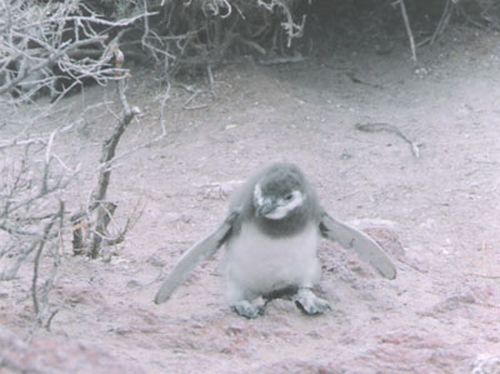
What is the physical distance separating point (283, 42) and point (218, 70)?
66 centimetres

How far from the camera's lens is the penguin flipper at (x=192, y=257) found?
429 centimetres

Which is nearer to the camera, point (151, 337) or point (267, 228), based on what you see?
point (151, 337)

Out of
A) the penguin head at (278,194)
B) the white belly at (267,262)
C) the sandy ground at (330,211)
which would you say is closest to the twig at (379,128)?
the sandy ground at (330,211)

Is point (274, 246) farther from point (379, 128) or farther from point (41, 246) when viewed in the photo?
point (379, 128)

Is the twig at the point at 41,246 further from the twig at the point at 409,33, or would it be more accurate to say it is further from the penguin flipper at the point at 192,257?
the twig at the point at 409,33

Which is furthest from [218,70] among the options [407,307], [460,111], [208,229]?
[407,307]

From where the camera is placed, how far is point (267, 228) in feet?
14.0

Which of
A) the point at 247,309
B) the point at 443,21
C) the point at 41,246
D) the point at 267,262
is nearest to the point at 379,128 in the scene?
the point at 443,21

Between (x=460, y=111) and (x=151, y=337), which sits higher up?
(x=151, y=337)

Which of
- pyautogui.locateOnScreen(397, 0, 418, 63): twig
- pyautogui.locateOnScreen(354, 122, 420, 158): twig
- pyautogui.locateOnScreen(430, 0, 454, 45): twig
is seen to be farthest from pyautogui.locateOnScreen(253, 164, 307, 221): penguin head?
pyautogui.locateOnScreen(430, 0, 454, 45): twig

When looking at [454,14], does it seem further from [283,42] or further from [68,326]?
[68,326]

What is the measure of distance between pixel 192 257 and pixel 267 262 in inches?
12.2

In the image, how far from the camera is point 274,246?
4285 millimetres

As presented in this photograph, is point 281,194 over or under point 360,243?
over
